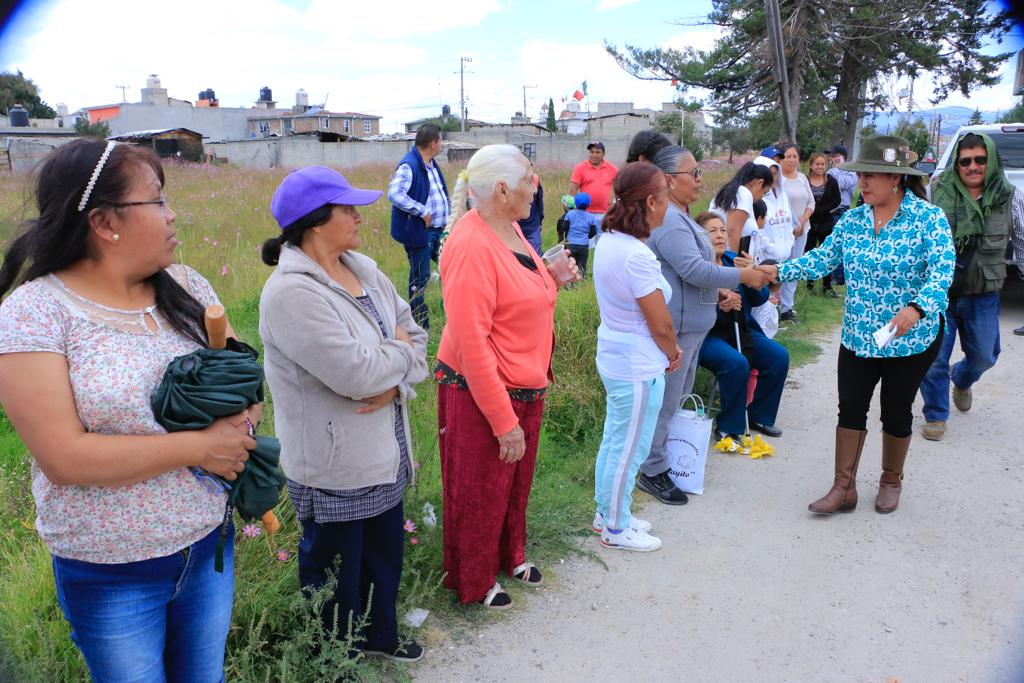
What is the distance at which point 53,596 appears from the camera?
8.78 feet

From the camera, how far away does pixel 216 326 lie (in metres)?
1.84

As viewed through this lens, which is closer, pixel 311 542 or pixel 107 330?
pixel 107 330

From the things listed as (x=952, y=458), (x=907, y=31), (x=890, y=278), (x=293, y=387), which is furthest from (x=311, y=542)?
(x=907, y=31)

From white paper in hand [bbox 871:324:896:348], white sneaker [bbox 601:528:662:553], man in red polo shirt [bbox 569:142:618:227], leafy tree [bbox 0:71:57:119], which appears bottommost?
white sneaker [bbox 601:528:662:553]

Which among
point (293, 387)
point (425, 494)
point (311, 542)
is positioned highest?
point (293, 387)

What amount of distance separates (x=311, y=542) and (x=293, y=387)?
594 millimetres

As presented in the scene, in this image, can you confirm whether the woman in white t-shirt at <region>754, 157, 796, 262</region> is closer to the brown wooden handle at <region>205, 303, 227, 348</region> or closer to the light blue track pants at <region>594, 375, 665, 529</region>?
the light blue track pants at <region>594, 375, 665, 529</region>

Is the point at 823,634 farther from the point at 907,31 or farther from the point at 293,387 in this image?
the point at 907,31

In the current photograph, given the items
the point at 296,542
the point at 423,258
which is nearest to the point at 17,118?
the point at 423,258

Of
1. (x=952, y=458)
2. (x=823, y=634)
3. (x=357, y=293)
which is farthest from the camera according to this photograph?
(x=952, y=458)

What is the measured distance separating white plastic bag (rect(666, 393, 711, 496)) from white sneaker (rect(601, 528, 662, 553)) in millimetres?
663

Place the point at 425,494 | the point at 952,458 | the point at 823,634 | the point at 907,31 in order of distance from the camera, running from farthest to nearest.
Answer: the point at 907,31 < the point at 952,458 < the point at 425,494 < the point at 823,634

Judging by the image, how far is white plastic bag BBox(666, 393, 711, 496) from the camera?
432 centimetres

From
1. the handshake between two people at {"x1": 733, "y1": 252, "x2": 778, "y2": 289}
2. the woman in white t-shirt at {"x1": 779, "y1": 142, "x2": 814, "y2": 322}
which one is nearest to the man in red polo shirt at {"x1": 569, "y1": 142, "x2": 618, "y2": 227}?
the woman in white t-shirt at {"x1": 779, "y1": 142, "x2": 814, "y2": 322}
